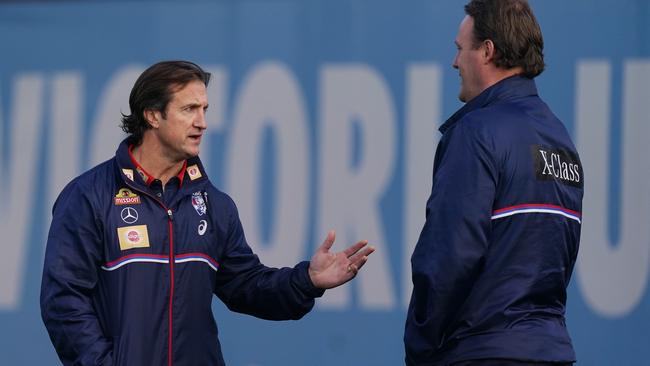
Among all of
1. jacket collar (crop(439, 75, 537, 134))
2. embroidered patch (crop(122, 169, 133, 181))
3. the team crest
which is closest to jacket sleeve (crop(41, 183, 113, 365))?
embroidered patch (crop(122, 169, 133, 181))

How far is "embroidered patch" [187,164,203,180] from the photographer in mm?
3428

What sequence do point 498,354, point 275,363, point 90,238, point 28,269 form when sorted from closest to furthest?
point 498,354, point 90,238, point 275,363, point 28,269

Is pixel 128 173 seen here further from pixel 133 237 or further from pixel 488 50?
pixel 488 50

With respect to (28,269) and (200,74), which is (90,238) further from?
(28,269)

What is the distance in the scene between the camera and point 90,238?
10.5ft

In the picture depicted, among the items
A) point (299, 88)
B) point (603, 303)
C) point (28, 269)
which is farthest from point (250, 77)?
point (603, 303)

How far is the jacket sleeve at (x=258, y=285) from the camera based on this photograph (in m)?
3.45

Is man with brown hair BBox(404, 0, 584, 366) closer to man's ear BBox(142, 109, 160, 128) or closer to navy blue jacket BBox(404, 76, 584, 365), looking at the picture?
navy blue jacket BBox(404, 76, 584, 365)

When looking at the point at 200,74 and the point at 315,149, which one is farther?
the point at 315,149

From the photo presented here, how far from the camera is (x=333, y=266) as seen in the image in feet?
11.3

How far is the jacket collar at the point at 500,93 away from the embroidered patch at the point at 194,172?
2.71 ft

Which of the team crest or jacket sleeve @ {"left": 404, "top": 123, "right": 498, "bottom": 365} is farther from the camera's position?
the team crest

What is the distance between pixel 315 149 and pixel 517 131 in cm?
204

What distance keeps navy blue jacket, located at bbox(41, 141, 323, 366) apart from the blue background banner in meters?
1.42
